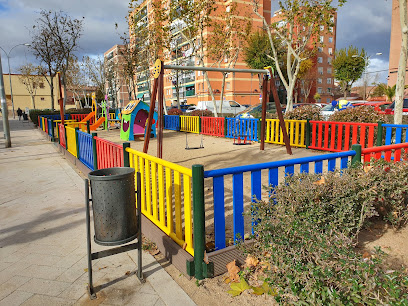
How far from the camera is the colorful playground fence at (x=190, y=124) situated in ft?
57.4

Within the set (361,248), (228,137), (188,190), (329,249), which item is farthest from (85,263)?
(228,137)

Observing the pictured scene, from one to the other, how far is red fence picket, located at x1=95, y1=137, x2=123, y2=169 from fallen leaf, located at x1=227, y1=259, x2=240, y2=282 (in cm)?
271

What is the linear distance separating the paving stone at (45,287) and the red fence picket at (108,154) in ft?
7.62

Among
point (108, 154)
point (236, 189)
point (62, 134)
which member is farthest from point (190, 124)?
point (236, 189)

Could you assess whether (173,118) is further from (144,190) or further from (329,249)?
(329,249)

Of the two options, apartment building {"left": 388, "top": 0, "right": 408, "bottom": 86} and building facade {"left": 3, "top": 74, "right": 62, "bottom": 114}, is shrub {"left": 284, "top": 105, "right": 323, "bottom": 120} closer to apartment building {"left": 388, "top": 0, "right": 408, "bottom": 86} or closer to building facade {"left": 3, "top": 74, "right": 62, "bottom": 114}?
apartment building {"left": 388, "top": 0, "right": 408, "bottom": 86}

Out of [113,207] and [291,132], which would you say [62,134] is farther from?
[113,207]

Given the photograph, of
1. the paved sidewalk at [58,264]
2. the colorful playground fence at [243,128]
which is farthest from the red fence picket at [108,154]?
the colorful playground fence at [243,128]

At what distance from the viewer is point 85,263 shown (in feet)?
10.9

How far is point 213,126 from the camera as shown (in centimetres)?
1594

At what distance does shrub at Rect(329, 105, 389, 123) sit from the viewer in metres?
9.70

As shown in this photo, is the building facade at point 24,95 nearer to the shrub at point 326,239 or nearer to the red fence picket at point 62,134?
the red fence picket at point 62,134

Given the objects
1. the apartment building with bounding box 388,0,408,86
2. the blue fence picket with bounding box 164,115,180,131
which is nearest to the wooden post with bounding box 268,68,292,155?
the blue fence picket with bounding box 164,115,180,131

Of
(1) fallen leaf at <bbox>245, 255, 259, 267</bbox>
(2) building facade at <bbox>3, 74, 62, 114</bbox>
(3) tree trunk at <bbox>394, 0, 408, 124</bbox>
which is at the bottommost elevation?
(1) fallen leaf at <bbox>245, 255, 259, 267</bbox>
